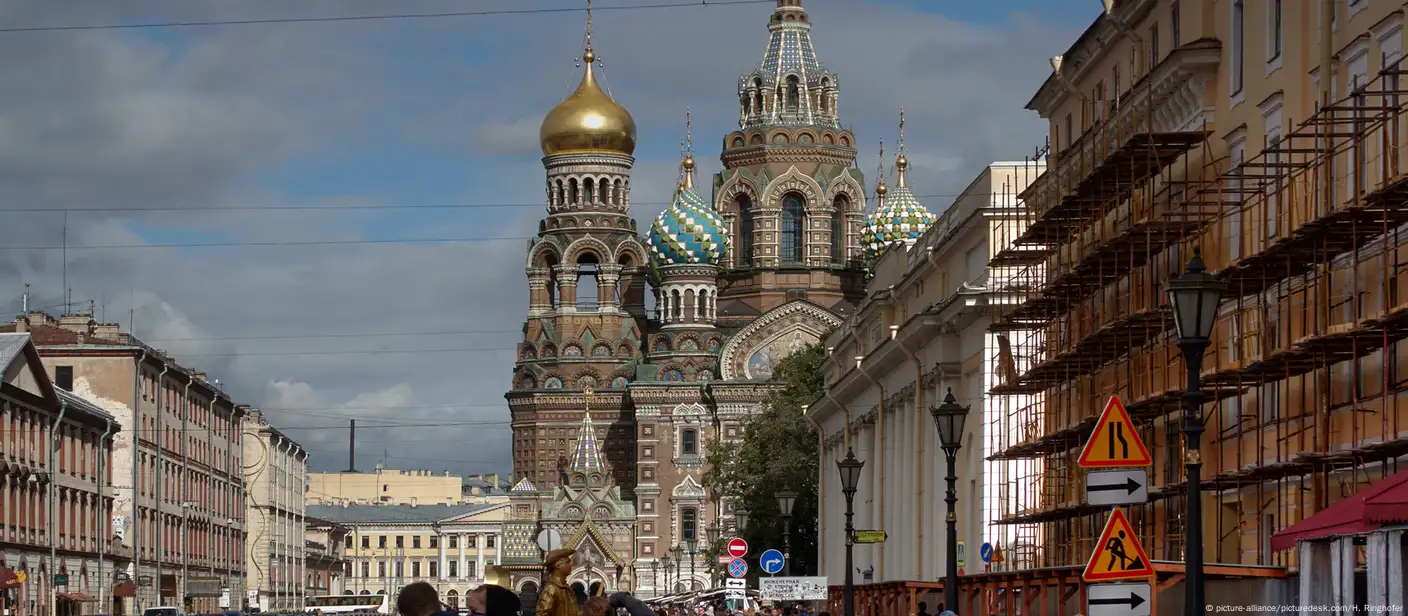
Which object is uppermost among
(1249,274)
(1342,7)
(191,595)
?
(1342,7)

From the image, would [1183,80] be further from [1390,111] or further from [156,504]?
[156,504]

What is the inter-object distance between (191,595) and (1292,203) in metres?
69.1

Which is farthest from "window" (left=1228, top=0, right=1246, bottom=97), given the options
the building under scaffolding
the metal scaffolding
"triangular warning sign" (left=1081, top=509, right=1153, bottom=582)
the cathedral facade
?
the cathedral facade

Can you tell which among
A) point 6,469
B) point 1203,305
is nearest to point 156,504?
point 6,469

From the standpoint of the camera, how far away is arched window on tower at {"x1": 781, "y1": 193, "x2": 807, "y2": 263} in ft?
457

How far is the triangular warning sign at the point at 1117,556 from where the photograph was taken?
17.8 m

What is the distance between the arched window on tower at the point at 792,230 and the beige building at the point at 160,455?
4314cm

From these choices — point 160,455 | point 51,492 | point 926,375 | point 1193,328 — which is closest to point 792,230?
point 160,455

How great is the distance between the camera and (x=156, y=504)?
8388cm

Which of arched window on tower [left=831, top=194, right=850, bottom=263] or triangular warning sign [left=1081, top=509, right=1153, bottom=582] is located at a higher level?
arched window on tower [left=831, top=194, right=850, bottom=263]

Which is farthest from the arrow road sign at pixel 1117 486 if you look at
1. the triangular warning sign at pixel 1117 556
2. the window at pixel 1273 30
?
the window at pixel 1273 30

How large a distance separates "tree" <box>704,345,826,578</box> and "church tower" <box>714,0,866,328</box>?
50.9m

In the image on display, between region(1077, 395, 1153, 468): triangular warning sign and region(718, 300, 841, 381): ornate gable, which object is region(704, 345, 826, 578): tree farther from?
region(1077, 395, 1153, 468): triangular warning sign

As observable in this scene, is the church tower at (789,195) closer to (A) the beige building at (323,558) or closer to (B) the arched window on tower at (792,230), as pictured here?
(B) the arched window on tower at (792,230)
